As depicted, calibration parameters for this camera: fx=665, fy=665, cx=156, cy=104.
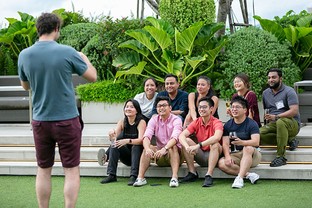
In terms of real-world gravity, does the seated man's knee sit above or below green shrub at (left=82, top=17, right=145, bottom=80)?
below

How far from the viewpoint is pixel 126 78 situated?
11.1 metres

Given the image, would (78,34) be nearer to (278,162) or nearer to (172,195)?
(278,162)

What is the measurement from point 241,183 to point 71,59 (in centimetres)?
280

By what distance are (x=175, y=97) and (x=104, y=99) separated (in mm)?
2787

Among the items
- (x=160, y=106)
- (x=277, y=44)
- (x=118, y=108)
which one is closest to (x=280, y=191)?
(x=160, y=106)

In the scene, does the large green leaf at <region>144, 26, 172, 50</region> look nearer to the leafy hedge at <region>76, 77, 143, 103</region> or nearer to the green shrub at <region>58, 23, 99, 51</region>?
the leafy hedge at <region>76, 77, 143, 103</region>

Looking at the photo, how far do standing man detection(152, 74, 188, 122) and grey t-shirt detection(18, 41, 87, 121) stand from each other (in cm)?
310

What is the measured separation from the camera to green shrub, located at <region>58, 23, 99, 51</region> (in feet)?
40.8

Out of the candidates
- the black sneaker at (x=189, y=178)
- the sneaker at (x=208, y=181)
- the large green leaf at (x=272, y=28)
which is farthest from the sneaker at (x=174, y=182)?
the large green leaf at (x=272, y=28)

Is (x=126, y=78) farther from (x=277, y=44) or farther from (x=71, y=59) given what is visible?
(x=71, y=59)

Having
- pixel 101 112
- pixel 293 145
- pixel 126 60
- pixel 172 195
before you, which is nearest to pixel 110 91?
pixel 101 112

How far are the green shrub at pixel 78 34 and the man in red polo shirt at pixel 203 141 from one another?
17.2ft

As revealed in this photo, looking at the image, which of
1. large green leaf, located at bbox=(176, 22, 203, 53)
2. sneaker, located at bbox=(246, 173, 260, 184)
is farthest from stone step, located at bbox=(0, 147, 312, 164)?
large green leaf, located at bbox=(176, 22, 203, 53)

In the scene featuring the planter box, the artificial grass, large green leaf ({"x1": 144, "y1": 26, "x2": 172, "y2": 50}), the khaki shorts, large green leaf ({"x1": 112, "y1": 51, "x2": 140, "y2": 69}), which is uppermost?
large green leaf ({"x1": 144, "y1": 26, "x2": 172, "y2": 50})
